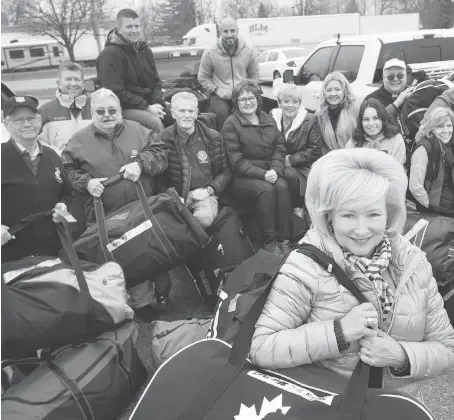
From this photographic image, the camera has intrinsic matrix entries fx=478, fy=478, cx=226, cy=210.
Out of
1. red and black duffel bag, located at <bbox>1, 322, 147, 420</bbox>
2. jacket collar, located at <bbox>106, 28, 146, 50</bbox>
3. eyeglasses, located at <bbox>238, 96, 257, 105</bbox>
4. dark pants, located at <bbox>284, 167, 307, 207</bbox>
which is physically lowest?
red and black duffel bag, located at <bbox>1, 322, 147, 420</bbox>

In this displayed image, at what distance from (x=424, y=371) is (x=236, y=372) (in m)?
0.67

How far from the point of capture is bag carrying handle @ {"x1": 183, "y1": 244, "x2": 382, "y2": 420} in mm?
1370

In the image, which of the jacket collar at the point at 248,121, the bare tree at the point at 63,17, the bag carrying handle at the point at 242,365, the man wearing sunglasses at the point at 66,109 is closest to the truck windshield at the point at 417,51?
the jacket collar at the point at 248,121

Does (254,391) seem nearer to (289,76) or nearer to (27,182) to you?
(27,182)

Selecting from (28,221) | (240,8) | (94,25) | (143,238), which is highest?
(240,8)

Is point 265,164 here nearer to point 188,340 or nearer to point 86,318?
point 188,340

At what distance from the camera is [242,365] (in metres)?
1.57

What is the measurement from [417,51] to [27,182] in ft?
19.6

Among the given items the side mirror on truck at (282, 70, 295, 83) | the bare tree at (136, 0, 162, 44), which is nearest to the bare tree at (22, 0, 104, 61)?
the bare tree at (136, 0, 162, 44)

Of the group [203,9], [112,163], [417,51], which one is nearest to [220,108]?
[112,163]

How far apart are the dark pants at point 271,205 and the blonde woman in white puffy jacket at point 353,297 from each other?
2.38 m

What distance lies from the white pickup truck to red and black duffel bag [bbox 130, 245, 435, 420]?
5.35m

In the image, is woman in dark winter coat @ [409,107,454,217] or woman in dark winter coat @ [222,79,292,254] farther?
woman in dark winter coat @ [222,79,292,254]

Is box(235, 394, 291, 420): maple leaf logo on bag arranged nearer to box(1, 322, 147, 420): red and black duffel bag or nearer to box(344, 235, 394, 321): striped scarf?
box(344, 235, 394, 321): striped scarf
